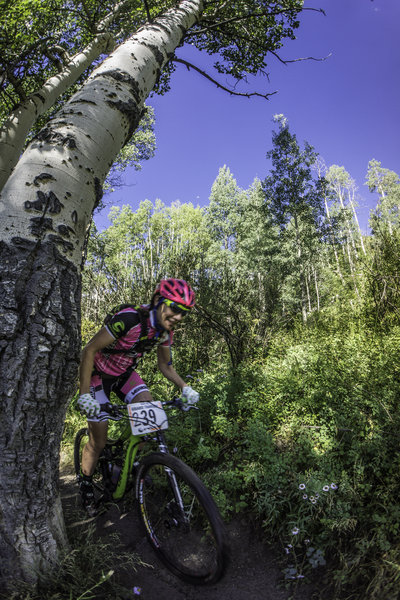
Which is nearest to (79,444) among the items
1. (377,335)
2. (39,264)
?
(39,264)

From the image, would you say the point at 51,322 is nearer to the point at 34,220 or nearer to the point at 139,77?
the point at 34,220

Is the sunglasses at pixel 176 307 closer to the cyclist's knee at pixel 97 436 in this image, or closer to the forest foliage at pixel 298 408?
the forest foliage at pixel 298 408

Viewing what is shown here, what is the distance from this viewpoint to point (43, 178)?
1.77 meters

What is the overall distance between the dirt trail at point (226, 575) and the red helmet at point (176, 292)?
1.79 metres

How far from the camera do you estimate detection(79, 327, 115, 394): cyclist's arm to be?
226 centimetres

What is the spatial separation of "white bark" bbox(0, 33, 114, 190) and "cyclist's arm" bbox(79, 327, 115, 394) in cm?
217

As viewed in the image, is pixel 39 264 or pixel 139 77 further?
pixel 139 77

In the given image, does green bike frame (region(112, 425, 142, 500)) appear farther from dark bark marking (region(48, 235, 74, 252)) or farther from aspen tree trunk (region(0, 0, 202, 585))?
dark bark marking (region(48, 235, 74, 252))

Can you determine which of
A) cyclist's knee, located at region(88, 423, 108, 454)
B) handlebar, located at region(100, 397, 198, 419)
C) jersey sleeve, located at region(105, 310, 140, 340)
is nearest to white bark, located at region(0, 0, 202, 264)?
jersey sleeve, located at region(105, 310, 140, 340)

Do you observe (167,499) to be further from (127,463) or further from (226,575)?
(226,575)

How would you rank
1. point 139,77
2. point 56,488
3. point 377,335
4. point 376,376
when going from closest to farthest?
1. point 56,488
2. point 139,77
3. point 376,376
4. point 377,335

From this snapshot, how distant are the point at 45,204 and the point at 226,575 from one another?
2.66 metres

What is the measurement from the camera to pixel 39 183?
5.74 ft

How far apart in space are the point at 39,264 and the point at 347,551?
2530 millimetres
